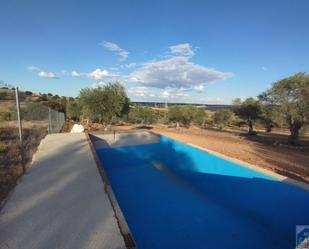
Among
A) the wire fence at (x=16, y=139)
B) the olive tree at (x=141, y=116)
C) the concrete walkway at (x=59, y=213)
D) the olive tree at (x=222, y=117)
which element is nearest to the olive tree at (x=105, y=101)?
the wire fence at (x=16, y=139)

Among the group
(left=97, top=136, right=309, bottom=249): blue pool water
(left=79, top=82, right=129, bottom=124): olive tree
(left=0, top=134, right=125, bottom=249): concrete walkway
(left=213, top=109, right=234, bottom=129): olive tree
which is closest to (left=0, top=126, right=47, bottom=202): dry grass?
(left=0, top=134, right=125, bottom=249): concrete walkway

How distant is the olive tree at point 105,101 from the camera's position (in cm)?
1554

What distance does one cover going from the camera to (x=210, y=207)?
7.16 meters

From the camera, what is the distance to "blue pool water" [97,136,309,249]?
5.14 m

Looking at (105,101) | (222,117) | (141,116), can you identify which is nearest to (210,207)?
(105,101)

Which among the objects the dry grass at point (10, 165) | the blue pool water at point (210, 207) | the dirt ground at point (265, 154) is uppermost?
the dry grass at point (10, 165)

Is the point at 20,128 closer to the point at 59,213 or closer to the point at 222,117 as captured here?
the point at 59,213

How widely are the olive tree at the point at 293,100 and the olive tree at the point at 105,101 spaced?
12287mm

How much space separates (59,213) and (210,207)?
17.5ft

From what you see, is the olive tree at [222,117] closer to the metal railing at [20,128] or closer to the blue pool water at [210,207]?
the blue pool water at [210,207]

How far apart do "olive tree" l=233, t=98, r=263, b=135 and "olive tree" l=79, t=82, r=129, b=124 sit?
17.5 meters

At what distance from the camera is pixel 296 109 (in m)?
15.8

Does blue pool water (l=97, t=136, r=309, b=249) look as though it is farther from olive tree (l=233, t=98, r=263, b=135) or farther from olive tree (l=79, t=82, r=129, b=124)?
olive tree (l=233, t=98, r=263, b=135)

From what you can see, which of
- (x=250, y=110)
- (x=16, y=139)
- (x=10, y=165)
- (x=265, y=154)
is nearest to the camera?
(x=10, y=165)
